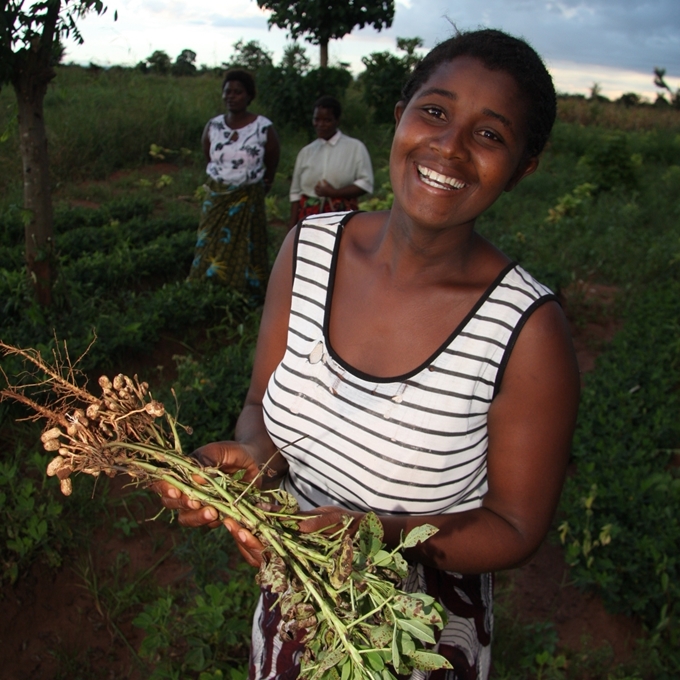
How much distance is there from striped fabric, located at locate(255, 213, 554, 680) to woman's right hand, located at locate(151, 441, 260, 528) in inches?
4.7

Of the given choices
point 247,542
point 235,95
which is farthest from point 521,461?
point 235,95

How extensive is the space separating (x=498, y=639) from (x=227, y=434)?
1.72 metres

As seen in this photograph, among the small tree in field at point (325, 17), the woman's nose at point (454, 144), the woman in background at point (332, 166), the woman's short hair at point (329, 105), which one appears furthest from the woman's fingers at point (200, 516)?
the small tree in field at point (325, 17)

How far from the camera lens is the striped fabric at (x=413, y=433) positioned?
1.29 meters

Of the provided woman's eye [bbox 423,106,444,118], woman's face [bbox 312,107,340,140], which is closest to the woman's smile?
woman's eye [bbox 423,106,444,118]

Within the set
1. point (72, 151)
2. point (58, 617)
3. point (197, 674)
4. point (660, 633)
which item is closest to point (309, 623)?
point (197, 674)

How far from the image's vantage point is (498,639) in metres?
2.60

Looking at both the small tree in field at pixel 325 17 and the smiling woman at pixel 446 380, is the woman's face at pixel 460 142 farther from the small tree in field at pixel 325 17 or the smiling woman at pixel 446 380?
the small tree in field at pixel 325 17

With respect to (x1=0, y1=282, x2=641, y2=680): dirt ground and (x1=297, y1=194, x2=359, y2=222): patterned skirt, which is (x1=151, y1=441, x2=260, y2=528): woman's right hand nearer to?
(x1=0, y1=282, x2=641, y2=680): dirt ground

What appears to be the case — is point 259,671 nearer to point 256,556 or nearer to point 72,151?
point 256,556

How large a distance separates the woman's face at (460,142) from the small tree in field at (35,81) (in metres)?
2.85

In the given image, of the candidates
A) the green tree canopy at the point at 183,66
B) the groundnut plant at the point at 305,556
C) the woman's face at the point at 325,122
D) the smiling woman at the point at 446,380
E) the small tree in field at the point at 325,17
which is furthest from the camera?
the green tree canopy at the point at 183,66

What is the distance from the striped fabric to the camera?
1.29 metres

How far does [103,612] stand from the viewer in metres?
2.67
